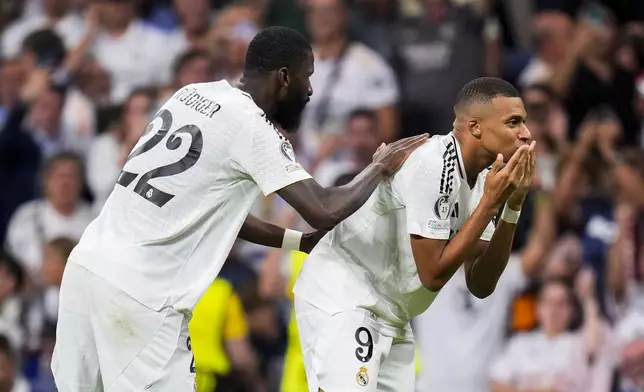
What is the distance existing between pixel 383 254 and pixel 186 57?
5.92 m

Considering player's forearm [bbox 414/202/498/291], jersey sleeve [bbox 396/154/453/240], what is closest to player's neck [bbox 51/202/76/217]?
jersey sleeve [bbox 396/154/453/240]

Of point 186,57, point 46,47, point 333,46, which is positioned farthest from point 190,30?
point 333,46

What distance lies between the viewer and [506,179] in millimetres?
6422

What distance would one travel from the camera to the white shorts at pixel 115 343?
644cm

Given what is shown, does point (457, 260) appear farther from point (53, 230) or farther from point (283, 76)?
point (53, 230)

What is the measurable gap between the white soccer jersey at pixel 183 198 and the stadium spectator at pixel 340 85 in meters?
5.58

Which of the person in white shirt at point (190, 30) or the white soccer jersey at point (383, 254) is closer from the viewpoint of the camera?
the white soccer jersey at point (383, 254)

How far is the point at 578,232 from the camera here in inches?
444

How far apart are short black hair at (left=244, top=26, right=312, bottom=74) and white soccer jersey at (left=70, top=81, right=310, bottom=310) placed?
22cm

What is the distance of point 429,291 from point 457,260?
0.49m

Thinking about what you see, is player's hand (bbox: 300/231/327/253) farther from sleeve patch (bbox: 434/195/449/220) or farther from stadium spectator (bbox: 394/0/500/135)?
stadium spectator (bbox: 394/0/500/135)

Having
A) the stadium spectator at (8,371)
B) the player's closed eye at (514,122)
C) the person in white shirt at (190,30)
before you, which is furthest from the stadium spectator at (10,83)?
the player's closed eye at (514,122)

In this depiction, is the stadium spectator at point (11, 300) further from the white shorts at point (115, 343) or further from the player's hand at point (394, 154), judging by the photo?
the player's hand at point (394, 154)

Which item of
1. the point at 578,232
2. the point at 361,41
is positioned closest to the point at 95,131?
the point at 361,41
